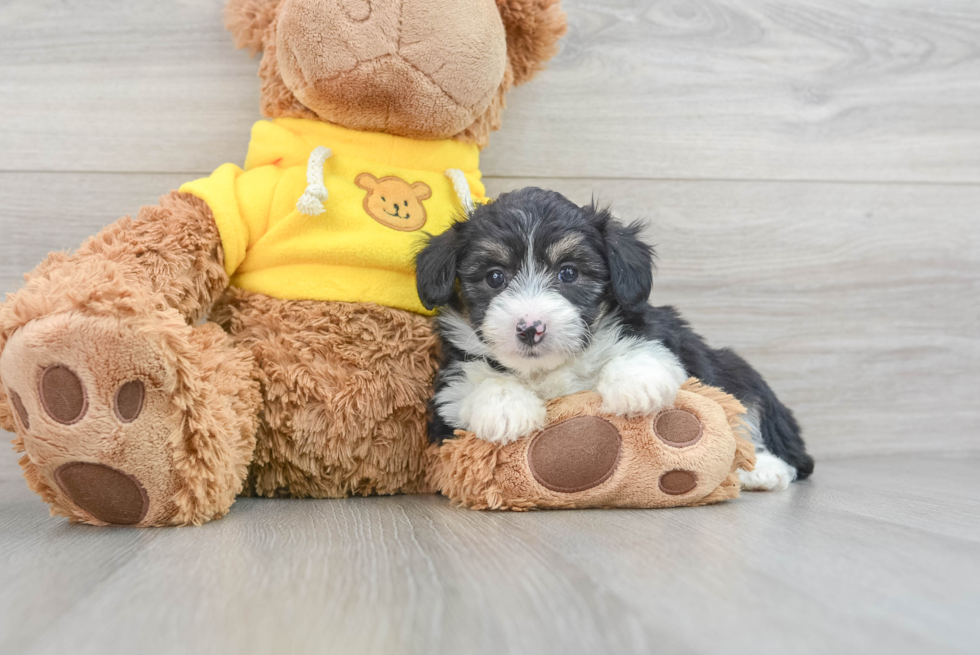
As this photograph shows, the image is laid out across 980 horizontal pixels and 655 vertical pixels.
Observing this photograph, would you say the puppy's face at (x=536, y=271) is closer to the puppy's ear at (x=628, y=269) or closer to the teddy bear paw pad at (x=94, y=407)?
the puppy's ear at (x=628, y=269)

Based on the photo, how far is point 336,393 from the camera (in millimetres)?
1672

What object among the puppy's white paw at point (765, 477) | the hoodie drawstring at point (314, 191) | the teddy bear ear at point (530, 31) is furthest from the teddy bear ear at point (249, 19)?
the puppy's white paw at point (765, 477)

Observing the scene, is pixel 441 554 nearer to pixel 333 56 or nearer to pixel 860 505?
pixel 860 505

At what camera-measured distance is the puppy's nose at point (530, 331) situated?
1.44 meters

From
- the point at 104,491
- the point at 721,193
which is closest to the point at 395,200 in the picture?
the point at 104,491

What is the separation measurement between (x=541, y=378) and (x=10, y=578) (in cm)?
101

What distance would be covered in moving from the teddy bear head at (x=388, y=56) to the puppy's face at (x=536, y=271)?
0.33 meters

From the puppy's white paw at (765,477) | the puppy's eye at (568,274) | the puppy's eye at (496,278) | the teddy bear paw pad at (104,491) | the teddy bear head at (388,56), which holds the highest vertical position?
the teddy bear head at (388,56)

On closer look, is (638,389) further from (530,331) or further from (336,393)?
(336,393)

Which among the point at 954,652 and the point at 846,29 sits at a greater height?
the point at 846,29

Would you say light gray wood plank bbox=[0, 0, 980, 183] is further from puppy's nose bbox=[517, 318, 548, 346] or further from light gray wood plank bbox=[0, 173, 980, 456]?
puppy's nose bbox=[517, 318, 548, 346]

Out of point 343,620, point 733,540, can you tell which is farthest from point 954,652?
point 343,620

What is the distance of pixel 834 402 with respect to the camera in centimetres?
251

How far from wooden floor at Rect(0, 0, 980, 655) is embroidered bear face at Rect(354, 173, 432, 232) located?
561 mm
